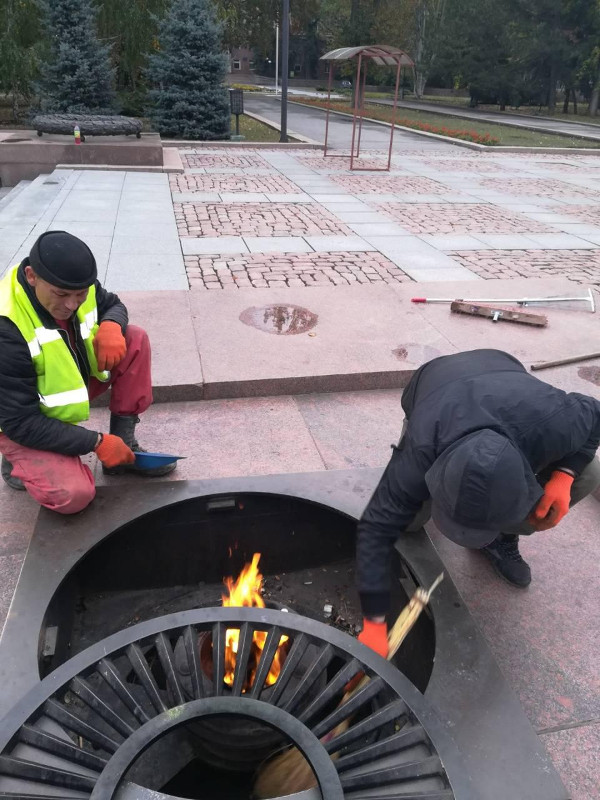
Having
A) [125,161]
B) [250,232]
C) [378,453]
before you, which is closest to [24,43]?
[125,161]

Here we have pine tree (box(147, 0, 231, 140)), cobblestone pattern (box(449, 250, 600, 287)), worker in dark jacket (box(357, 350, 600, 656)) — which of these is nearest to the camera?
worker in dark jacket (box(357, 350, 600, 656))

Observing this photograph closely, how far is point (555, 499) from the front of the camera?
2.17m

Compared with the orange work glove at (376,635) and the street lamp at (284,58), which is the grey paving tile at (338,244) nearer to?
the orange work glove at (376,635)

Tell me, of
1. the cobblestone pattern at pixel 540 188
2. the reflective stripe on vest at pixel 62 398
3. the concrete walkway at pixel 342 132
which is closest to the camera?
the reflective stripe on vest at pixel 62 398

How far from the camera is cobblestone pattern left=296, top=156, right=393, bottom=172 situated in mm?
12755

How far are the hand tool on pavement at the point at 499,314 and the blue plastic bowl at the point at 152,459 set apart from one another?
2967 mm

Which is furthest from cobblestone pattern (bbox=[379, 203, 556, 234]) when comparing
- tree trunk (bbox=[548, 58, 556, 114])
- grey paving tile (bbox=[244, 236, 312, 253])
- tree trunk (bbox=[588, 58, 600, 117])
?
tree trunk (bbox=[548, 58, 556, 114])

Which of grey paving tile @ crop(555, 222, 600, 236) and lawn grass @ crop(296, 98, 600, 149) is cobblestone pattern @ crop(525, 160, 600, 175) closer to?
lawn grass @ crop(296, 98, 600, 149)

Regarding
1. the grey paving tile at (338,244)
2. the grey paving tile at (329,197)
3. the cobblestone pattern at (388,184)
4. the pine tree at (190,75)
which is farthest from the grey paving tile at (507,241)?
the pine tree at (190,75)

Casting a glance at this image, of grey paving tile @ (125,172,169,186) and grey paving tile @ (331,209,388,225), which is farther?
grey paving tile @ (125,172,169,186)

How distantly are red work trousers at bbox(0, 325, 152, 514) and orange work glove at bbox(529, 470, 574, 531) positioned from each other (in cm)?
166

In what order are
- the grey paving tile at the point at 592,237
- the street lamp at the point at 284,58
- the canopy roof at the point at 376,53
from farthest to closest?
the street lamp at the point at 284,58
the canopy roof at the point at 376,53
the grey paving tile at the point at 592,237

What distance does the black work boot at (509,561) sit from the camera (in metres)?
2.46

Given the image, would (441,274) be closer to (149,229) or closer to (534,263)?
(534,263)
